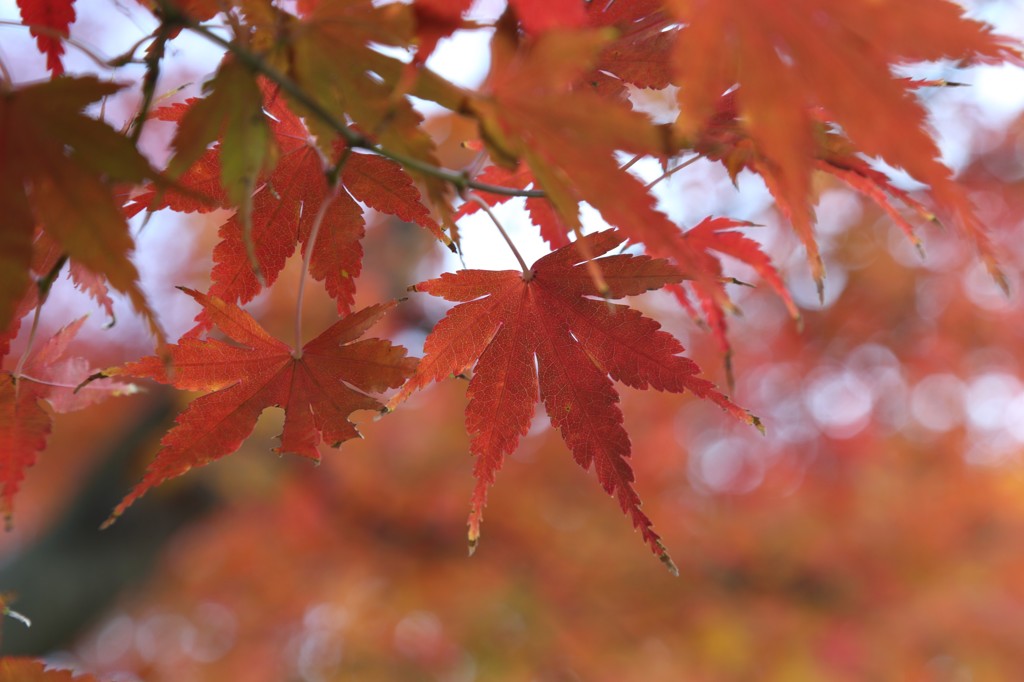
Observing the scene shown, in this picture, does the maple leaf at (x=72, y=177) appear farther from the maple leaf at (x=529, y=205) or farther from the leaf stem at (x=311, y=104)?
the maple leaf at (x=529, y=205)

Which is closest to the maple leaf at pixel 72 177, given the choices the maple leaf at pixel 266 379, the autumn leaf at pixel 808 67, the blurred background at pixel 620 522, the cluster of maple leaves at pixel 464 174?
the cluster of maple leaves at pixel 464 174

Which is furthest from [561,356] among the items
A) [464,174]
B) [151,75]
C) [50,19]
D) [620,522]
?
[620,522]

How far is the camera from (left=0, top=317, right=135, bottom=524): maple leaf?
1.78 feet

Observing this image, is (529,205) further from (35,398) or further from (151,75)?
(35,398)

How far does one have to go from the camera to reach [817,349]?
375 centimetres

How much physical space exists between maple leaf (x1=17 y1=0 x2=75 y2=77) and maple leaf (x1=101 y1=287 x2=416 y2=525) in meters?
0.20

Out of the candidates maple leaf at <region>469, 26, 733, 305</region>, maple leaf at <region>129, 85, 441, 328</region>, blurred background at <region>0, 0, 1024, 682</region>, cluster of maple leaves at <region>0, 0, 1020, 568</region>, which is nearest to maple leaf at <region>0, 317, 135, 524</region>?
cluster of maple leaves at <region>0, 0, 1020, 568</region>

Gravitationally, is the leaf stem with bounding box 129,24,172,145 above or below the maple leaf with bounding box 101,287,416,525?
above

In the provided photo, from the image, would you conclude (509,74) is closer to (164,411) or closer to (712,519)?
(164,411)

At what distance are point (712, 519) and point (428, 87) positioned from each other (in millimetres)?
3185

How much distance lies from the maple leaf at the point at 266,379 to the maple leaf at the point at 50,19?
0.20 m

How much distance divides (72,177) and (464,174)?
0.20 metres

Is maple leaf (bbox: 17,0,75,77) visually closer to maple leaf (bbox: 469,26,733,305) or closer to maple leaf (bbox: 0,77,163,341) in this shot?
maple leaf (bbox: 0,77,163,341)

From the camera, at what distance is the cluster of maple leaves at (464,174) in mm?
346
